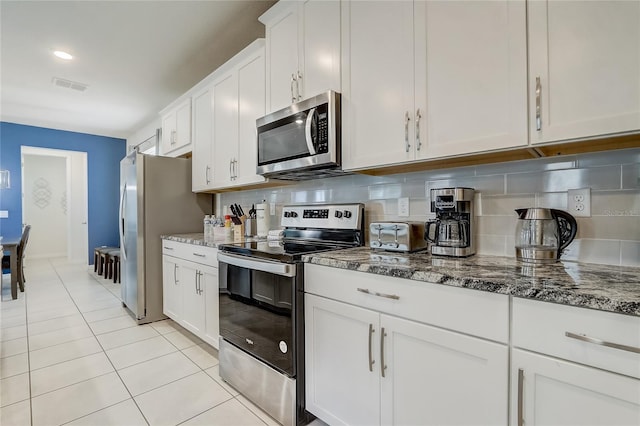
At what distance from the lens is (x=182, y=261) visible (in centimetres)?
266

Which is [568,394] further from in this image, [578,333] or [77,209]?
[77,209]

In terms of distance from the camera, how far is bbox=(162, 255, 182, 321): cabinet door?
8.97 ft

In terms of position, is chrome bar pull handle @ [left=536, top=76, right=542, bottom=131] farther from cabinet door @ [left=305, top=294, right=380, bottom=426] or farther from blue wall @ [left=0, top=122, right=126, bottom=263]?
blue wall @ [left=0, top=122, right=126, bottom=263]

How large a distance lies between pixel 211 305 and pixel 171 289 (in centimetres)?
84

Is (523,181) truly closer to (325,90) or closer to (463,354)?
(463,354)

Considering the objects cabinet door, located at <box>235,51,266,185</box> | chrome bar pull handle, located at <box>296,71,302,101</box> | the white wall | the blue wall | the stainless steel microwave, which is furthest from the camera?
the white wall

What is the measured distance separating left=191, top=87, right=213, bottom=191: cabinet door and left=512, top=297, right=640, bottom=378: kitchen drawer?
267cm

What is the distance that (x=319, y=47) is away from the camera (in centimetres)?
184

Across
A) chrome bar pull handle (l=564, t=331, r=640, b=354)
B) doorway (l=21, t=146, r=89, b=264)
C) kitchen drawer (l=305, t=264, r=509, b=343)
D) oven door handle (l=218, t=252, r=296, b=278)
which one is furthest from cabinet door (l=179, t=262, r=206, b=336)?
doorway (l=21, t=146, r=89, b=264)

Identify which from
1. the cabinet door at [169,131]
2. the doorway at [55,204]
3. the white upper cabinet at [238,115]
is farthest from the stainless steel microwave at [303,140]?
the doorway at [55,204]

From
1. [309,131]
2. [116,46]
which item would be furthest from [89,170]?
[309,131]

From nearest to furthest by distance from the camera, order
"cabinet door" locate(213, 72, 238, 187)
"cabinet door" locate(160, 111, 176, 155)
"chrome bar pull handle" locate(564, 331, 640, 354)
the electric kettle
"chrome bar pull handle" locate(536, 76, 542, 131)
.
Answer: "chrome bar pull handle" locate(564, 331, 640, 354) < "chrome bar pull handle" locate(536, 76, 542, 131) < the electric kettle < "cabinet door" locate(213, 72, 238, 187) < "cabinet door" locate(160, 111, 176, 155)

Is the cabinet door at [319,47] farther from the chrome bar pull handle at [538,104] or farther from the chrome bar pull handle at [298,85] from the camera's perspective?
the chrome bar pull handle at [538,104]

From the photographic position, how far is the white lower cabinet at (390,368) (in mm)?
992
